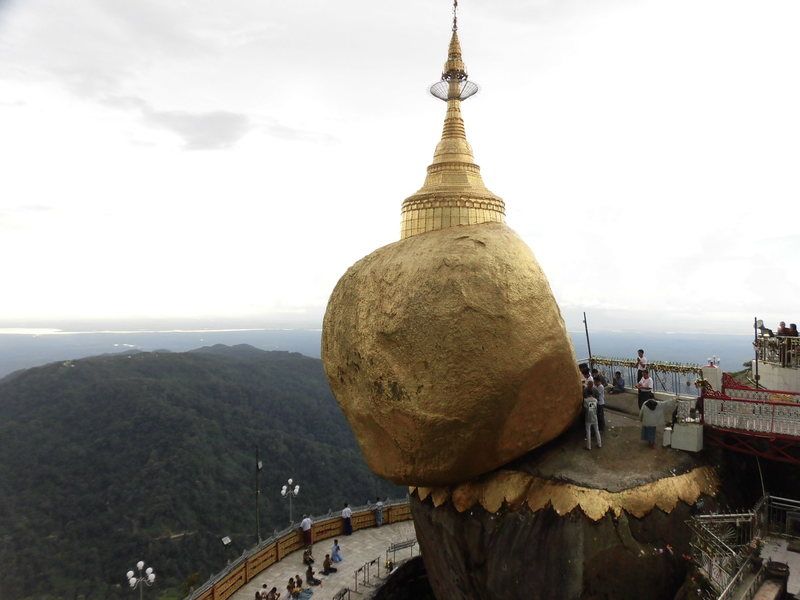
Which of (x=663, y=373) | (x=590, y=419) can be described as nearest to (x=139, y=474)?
(x=663, y=373)

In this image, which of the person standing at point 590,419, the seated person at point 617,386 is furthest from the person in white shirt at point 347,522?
the person standing at point 590,419

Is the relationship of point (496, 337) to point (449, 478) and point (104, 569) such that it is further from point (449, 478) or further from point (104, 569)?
point (104, 569)

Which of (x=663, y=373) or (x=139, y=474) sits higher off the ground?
(x=663, y=373)

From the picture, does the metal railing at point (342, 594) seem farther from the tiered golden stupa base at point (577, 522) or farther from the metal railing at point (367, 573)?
the tiered golden stupa base at point (577, 522)

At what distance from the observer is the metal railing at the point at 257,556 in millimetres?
15797

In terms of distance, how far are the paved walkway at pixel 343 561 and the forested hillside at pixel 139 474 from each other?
3380cm

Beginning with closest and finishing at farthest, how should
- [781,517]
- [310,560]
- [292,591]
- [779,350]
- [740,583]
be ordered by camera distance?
1. [740,583]
2. [781,517]
3. [779,350]
4. [292,591]
5. [310,560]

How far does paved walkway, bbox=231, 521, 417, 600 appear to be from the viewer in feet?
55.3

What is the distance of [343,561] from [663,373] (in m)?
12.2

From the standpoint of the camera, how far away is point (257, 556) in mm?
17781

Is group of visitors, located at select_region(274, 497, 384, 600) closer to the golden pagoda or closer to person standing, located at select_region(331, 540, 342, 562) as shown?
person standing, located at select_region(331, 540, 342, 562)

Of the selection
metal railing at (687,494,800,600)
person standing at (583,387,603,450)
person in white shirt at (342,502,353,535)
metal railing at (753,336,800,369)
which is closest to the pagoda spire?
person standing at (583,387,603,450)

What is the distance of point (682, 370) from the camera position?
14.4 meters

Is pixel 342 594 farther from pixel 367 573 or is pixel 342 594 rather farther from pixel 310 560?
pixel 310 560
